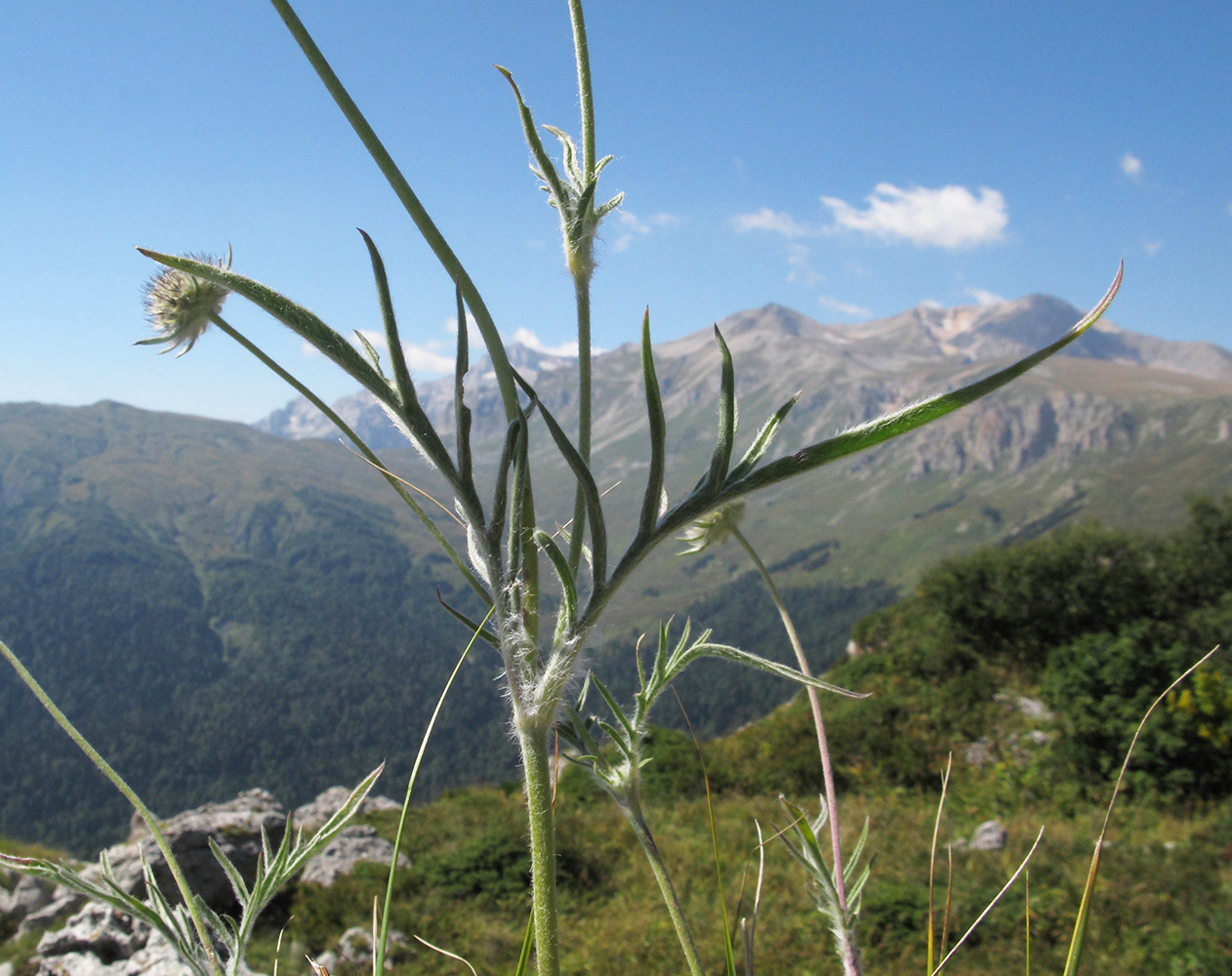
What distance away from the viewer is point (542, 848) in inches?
34.9

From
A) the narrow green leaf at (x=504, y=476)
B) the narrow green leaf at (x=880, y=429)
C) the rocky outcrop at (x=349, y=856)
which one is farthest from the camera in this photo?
the rocky outcrop at (x=349, y=856)

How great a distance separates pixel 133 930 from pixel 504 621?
740cm

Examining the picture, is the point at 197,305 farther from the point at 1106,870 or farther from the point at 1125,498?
the point at 1125,498

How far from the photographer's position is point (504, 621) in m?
0.93

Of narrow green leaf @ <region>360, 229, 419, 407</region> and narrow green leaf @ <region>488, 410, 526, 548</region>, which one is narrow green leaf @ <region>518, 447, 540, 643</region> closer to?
narrow green leaf @ <region>488, 410, 526, 548</region>

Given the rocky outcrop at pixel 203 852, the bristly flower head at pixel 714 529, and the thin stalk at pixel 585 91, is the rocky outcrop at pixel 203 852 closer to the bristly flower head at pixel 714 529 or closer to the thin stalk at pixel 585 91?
the bristly flower head at pixel 714 529

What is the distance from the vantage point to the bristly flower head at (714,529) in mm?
1517

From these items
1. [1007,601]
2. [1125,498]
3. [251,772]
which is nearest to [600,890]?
[1007,601]

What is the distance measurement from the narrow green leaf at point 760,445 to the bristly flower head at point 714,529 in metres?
0.56

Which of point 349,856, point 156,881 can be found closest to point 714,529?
point 156,881

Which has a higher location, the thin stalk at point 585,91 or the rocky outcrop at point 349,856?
the thin stalk at point 585,91

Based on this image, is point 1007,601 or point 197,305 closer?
point 197,305

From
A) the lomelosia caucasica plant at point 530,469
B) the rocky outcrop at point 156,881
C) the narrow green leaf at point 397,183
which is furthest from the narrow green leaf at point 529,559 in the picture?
the rocky outcrop at point 156,881

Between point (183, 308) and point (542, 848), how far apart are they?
104cm
